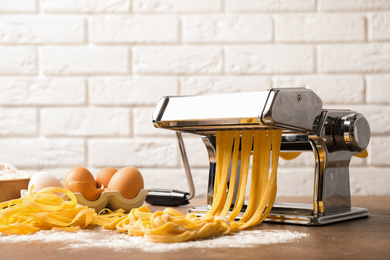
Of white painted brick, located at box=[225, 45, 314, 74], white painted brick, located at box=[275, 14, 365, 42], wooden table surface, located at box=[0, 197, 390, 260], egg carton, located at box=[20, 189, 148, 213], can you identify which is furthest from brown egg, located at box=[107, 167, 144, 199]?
white painted brick, located at box=[275, 14, 365, 42]

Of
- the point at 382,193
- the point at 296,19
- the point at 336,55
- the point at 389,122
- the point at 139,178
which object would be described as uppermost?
the point at 296,19

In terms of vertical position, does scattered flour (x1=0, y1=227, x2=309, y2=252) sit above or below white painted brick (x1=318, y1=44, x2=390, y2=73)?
below

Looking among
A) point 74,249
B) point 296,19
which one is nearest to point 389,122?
point 296,19

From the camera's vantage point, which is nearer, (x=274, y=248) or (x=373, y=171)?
(x=274, y=248)

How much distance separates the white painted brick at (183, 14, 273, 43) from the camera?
151cm

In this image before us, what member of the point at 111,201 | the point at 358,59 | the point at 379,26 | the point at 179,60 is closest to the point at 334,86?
the point at 358,59

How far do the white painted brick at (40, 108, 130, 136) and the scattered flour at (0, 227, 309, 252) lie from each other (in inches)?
28.7

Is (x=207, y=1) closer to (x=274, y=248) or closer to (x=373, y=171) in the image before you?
(x=373, y=171)

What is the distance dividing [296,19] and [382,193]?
0.55 m

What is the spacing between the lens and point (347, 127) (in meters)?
0.85

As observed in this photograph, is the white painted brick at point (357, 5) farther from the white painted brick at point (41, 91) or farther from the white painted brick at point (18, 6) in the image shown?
the white painted brick at point (18, 6)


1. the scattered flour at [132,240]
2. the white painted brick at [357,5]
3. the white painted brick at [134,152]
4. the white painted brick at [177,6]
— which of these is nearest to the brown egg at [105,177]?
the scattered flour at [132,240]

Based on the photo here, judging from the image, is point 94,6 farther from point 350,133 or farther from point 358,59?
point 350,133

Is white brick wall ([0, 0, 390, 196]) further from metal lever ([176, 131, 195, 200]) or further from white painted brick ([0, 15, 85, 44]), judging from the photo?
metal lever ([176, 131, 195, 200])
